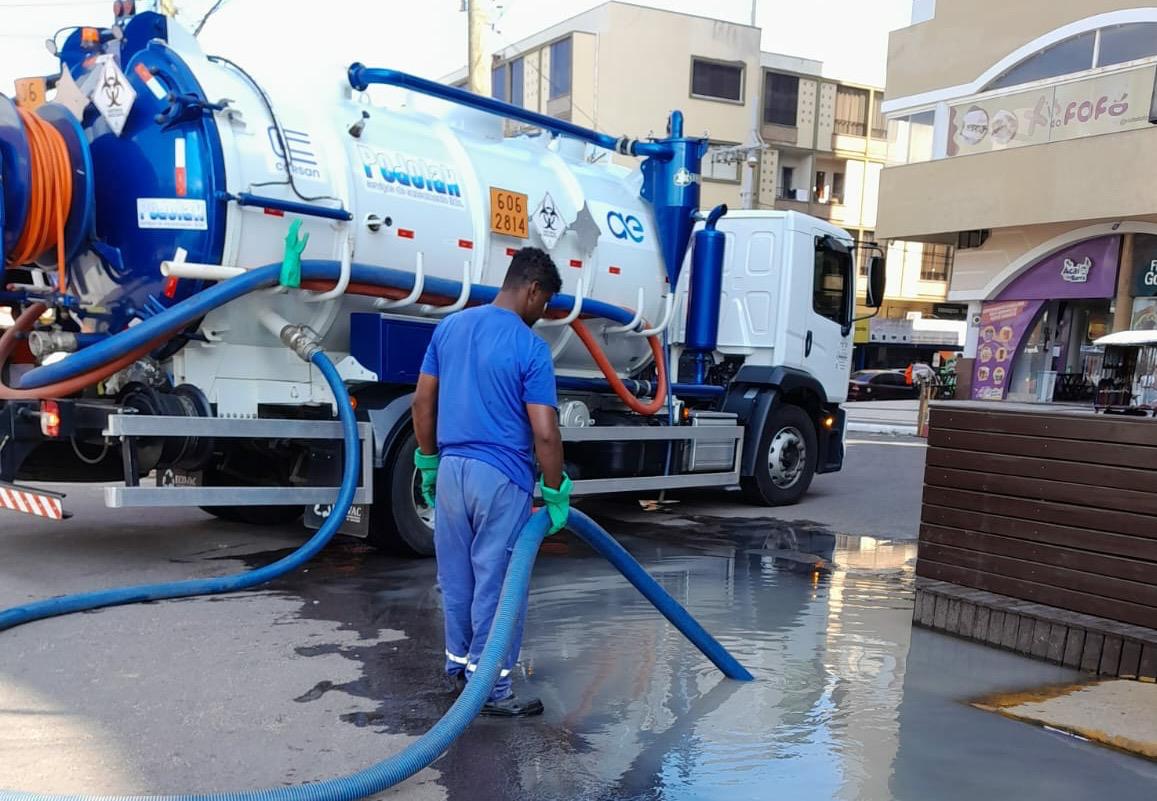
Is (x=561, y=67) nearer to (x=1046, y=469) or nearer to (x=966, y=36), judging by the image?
(x=966, y=36)

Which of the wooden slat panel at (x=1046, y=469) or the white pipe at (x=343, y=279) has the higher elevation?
the white pipe at (x=343, y=279)

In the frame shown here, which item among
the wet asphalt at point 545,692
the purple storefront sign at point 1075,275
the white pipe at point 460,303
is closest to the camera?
the wet asphalt at point 545,692

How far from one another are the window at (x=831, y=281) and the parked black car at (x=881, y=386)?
23532 millimetres

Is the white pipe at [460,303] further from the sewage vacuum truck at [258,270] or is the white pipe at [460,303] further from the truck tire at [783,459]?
the truck tire at [783,459]

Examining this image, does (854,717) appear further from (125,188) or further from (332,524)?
(125,188)

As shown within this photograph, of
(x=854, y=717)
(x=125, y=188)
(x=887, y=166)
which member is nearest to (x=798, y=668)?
(x=854, y=717)

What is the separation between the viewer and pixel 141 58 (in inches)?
235

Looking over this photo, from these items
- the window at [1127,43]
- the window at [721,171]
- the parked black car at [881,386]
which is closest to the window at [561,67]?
the window at [721,171]

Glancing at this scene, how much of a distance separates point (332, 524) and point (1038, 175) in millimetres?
16921

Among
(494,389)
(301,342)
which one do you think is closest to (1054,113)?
(301,342)

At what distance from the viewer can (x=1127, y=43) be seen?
59.9 ft

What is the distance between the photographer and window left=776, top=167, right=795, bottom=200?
43969 millimetres

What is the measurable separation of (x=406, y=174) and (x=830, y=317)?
17.1 ft

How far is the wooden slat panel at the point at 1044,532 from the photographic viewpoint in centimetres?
473
